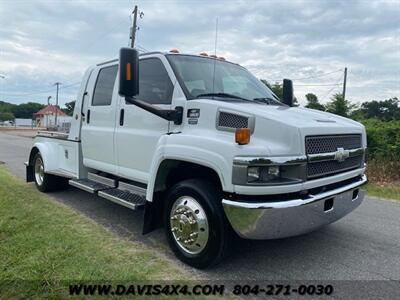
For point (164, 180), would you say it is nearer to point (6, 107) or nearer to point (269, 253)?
point (269, 253)

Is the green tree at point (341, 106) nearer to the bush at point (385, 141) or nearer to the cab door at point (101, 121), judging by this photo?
the bush at point (385, 141)

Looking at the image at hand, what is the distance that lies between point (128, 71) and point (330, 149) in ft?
7.09

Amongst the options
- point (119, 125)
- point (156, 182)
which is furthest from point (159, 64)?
point (156, 182)

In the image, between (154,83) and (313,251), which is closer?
(313,251)

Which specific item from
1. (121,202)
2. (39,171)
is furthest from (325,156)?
(39,171)

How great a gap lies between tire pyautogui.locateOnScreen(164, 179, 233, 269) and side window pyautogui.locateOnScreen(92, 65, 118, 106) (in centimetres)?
209

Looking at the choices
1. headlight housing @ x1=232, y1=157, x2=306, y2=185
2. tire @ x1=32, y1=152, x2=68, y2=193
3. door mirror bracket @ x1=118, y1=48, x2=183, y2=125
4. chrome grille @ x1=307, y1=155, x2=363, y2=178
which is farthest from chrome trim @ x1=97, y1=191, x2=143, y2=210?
tire @ x1=32, y1=152, x2=68, y2=193

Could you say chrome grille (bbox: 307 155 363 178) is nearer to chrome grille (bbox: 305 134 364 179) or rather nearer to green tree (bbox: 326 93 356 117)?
chrome grille (bbox: 305 134 364 179)

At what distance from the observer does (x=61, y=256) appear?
13.0 feet

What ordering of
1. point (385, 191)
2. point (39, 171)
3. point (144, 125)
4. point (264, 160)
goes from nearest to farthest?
1. point (264, 160)
2. point (144, 125)
3. point (39, 171)
4. point (385, 191)

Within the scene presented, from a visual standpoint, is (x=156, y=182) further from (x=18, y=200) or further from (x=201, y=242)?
(x=18, y=200)

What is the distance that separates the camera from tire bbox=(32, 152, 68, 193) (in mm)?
7027

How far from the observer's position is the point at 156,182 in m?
4.18

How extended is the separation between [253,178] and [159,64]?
2.04 meters
